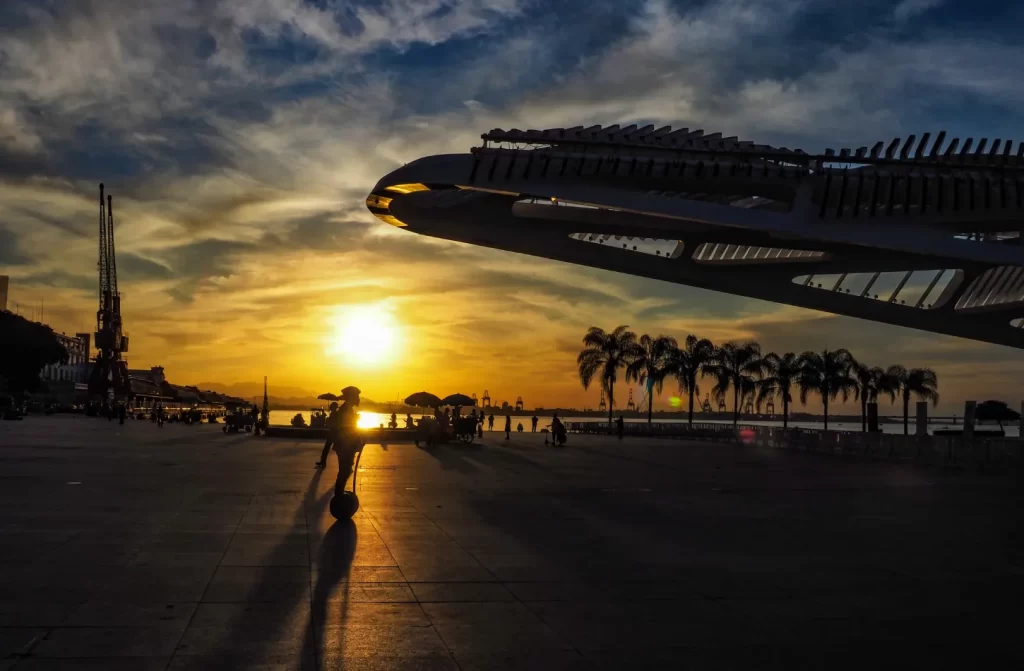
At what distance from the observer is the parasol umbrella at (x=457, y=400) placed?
5006 cm

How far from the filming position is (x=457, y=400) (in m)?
50.6

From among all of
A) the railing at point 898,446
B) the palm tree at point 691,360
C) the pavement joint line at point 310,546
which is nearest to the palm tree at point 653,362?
the palm tree at point 691,360

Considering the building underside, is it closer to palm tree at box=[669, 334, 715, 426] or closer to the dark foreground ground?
the dark foreground ground

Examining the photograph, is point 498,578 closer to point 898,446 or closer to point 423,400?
point 898,446

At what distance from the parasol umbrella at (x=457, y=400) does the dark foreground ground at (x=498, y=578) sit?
30205mm

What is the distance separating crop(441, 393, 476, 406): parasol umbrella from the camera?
50062 millimetres

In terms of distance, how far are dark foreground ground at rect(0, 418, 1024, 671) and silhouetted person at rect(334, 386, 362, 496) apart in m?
0.82

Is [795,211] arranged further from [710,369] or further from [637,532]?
[710,369]

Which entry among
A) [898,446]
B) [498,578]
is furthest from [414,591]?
[898,446]

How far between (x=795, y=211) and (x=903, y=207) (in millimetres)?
3154

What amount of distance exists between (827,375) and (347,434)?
8364 cm

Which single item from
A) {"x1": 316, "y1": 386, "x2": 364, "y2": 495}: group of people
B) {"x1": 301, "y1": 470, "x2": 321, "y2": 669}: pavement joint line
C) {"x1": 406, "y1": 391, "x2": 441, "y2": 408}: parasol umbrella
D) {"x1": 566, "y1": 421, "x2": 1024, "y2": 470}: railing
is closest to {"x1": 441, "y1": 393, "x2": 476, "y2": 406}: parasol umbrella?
{"x1": 406, "y1": 391, "x2": 441, "y2": 408}: parasol umbrella

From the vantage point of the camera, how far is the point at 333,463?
27.5 meters

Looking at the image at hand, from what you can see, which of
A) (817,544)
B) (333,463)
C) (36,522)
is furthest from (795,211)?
(36,522)
